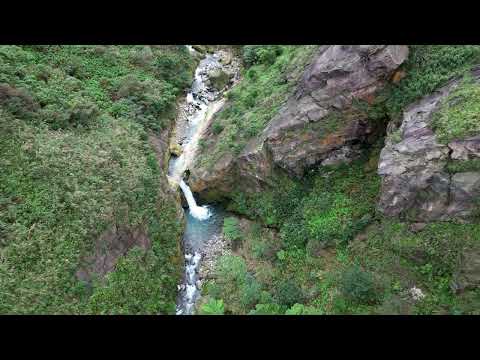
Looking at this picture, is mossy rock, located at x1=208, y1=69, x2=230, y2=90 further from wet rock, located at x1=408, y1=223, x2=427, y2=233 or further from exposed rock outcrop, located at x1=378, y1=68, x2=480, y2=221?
wet rock, located at x1=408, y1=223, x2=427, y2=233

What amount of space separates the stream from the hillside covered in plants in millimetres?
104

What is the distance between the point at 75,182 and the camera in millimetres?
18969

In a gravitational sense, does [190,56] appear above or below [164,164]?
above

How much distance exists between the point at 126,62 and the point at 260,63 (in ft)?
31.0

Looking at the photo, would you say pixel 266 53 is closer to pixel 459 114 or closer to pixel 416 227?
pixel 459 114

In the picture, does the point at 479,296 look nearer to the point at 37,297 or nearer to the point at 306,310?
the point at 306,310

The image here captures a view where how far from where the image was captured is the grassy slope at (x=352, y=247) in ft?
49.6

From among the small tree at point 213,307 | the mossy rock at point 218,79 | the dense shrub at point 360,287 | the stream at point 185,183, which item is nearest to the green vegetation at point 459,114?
the dense shrub at point 360,287


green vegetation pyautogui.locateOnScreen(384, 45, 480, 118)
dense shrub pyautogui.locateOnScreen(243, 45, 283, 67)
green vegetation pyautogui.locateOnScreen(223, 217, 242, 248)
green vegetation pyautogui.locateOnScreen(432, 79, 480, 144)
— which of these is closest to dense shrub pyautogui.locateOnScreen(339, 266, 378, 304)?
green vegetation pyautogui.locateOnScreen(432, 79, 480, 144)

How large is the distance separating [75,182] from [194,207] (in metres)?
7.62

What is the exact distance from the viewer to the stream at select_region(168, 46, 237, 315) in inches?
813

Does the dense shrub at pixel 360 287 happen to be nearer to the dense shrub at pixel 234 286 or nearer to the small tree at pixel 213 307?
the dense shrub at pixel 234 286
